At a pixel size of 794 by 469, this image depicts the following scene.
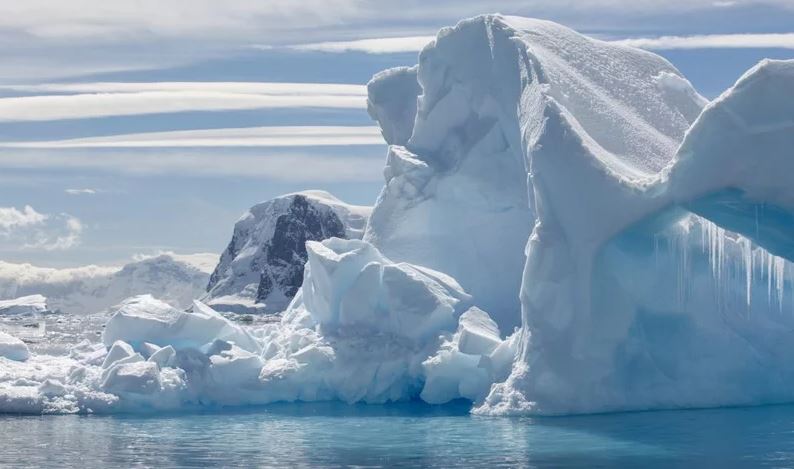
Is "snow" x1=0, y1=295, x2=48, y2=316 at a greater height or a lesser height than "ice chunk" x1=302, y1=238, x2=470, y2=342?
greater

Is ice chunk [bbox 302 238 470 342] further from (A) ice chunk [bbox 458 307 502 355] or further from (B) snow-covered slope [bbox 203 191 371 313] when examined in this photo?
(B) snow-covered slope [bbox 203 191 371 313]

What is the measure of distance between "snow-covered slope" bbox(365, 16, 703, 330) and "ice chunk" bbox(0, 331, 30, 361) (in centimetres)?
972

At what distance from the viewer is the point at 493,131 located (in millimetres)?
32969

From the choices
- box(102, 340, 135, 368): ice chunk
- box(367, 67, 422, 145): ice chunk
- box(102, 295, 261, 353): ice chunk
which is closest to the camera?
box(102, 340, 135, 368): ice chunk

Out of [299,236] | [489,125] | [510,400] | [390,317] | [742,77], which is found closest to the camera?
[742,77]

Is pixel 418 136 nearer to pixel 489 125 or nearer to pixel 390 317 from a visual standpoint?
pixel 489 125

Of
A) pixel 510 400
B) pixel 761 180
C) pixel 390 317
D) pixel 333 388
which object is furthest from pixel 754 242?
pixel 333 388

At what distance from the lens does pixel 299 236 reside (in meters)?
189

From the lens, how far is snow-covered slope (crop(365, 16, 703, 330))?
97.3 ft

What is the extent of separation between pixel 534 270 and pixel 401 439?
5.01 m

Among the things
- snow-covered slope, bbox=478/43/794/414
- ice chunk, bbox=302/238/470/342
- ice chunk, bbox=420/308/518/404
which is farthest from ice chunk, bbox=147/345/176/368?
snow-covered slope, bbox=478/43/794/414

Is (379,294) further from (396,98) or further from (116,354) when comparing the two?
(396,98)

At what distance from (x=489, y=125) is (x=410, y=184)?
257 cm

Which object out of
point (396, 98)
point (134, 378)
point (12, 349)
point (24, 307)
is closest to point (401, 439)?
point (134, 378)
